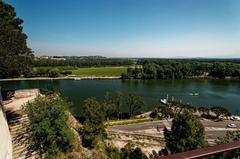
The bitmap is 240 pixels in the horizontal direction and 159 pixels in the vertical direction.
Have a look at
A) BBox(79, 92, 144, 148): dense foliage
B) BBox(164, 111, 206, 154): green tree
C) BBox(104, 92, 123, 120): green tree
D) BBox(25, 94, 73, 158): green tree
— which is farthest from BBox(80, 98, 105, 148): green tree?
BBox(104, 92, 123, 120): green tree

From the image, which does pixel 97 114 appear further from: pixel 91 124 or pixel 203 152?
pixel 203 152

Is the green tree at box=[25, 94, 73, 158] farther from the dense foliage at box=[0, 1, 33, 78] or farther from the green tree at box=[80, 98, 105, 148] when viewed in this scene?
the green tree at box=[80, 98, 105, 148]

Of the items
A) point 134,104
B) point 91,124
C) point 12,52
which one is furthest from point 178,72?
point 12,52

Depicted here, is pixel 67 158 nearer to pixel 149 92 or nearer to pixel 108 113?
pixel 108 113

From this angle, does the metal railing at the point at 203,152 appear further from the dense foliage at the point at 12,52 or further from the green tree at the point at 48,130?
the dense foliage at the point at 12,52

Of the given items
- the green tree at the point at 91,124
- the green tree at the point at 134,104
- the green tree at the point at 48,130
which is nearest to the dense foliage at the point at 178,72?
the green tree at the point at 134,104

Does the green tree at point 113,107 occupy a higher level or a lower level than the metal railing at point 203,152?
lower
